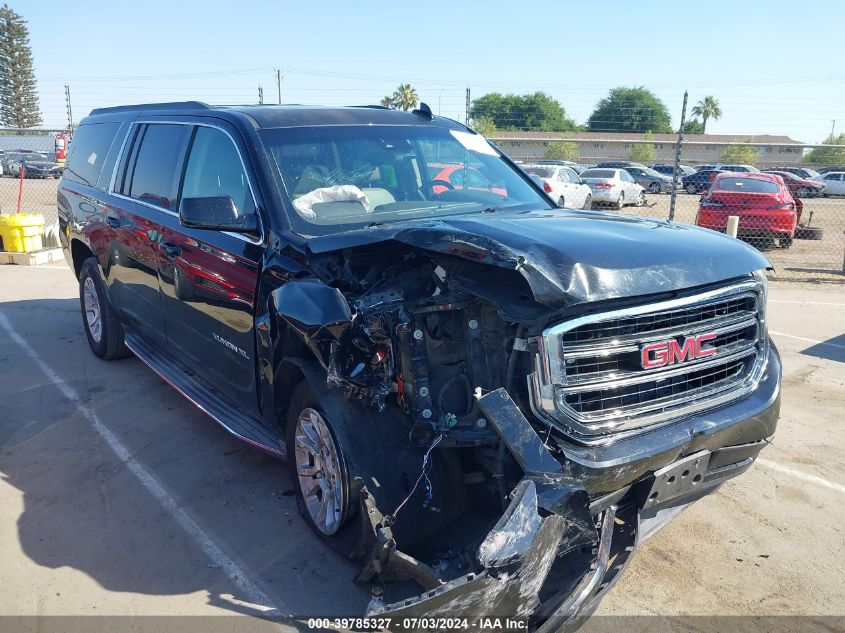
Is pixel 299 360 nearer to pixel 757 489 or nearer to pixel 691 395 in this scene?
pixel 691 395

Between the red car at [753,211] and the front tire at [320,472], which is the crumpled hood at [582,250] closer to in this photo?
the front tire at [320,472]

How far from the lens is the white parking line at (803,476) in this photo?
4270 millimetres

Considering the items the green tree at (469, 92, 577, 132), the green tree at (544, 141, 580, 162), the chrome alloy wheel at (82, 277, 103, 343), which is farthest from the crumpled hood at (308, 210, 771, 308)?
the green tree at (469, 92, 577, 132)

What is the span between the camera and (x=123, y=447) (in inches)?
188

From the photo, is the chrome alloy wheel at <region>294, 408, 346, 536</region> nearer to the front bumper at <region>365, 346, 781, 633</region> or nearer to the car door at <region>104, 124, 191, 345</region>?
the front bumper at <region>365, 346, 781, 633</region>

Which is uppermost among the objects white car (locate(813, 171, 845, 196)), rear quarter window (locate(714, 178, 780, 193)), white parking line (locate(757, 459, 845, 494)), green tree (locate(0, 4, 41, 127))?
green tree (locate(0, 4, 41, 127))

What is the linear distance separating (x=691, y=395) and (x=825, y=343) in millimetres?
5190

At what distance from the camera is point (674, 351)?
2.93m

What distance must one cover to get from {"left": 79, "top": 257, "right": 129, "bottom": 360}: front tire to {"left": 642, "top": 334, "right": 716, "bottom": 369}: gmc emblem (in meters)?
4.84

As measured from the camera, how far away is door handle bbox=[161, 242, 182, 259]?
178 inches

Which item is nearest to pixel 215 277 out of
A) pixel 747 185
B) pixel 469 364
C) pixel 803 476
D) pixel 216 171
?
pixel 216 171

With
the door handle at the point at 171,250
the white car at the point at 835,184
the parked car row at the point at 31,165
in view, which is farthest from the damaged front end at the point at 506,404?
the white car at the point at 835,184

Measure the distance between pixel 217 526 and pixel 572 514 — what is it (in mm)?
2170

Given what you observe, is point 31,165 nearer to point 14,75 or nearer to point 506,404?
point 506,404
